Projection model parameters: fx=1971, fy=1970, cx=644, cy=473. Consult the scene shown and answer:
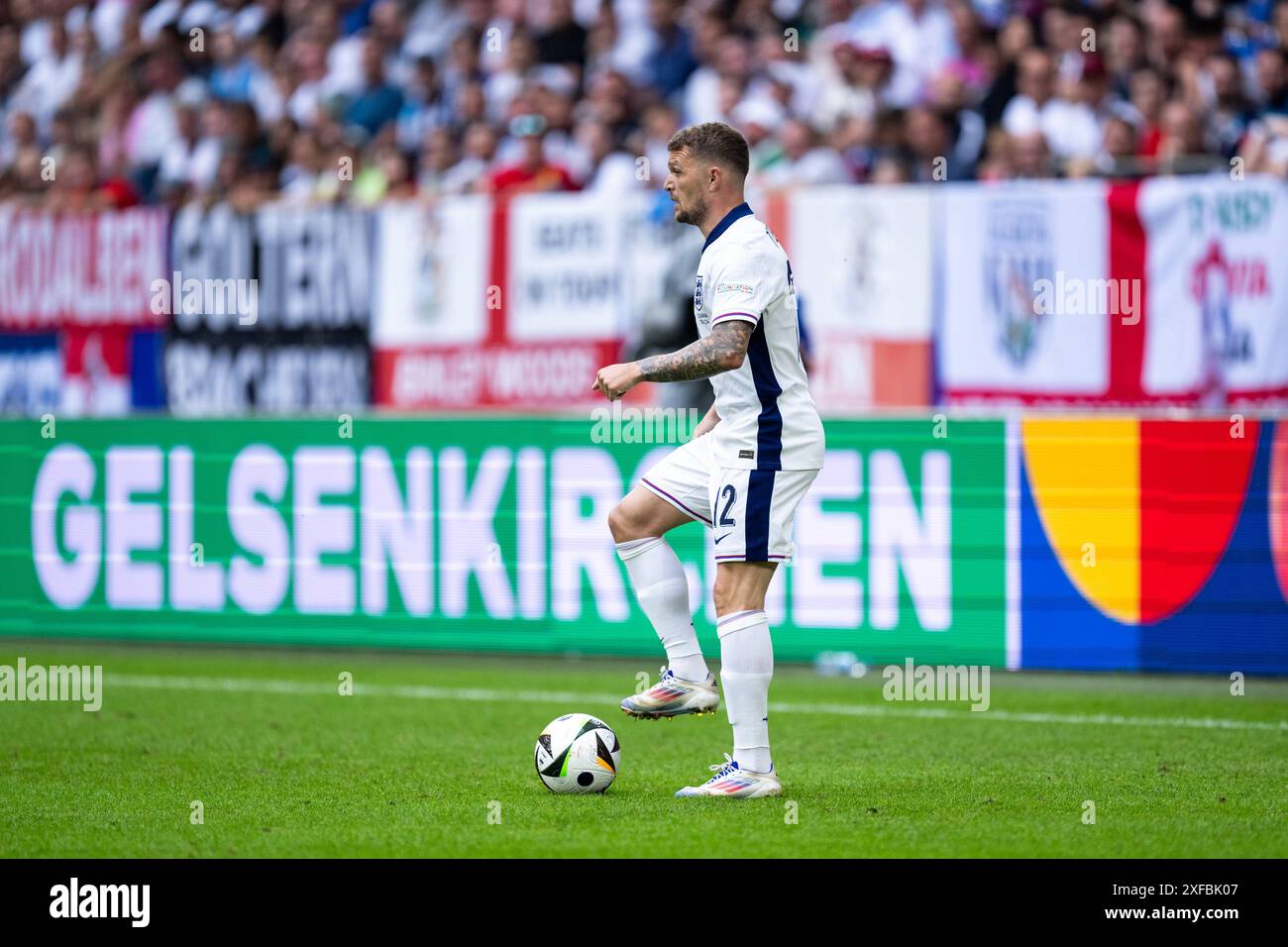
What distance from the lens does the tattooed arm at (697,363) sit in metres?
6.77

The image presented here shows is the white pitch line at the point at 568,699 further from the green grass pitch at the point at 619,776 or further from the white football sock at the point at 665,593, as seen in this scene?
the white football sock at the point at 665,593

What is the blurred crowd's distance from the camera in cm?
1450

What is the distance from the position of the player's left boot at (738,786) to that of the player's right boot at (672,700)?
24 centimetres

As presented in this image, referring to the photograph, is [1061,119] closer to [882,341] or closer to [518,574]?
[882,341]

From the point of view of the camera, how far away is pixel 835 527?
38.4ft

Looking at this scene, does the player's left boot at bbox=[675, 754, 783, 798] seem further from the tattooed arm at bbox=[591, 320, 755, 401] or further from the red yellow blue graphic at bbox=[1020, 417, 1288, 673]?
the red yellow blue graphic at bbox=[1020, 417, 1288, 673]

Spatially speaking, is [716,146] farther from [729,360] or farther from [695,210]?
[729,360]

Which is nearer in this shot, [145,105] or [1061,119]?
[1061,119]

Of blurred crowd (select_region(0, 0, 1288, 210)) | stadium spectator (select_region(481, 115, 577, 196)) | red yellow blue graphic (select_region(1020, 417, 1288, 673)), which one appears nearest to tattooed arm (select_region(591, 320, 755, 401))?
red yellow blue graphic (select_region(1020, 417, 1288, 673))

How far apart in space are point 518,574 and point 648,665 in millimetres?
1067

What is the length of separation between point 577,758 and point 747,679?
0.75m

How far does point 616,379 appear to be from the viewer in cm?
675

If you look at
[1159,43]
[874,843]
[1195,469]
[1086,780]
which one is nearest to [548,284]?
[1159,43]

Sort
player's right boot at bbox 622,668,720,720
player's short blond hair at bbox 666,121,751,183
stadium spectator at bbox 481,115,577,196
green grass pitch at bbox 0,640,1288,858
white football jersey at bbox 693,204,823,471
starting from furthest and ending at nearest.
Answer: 1. stadium spectator at bbox 481,115,577,196
2. player's right boot at bbox 622,668,720,720
3. player's short blond hair at bbox 666,121,751,183
4. white football jersey at bbox 693,204,823,471
5. green grass pitch at bbox 0,640,1288,858
